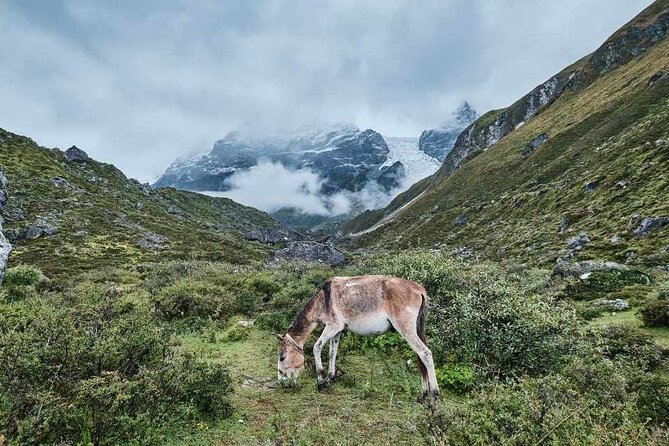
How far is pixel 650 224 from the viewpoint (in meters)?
31.8

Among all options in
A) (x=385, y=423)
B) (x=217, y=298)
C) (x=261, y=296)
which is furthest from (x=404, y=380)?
(x=261, y=296)

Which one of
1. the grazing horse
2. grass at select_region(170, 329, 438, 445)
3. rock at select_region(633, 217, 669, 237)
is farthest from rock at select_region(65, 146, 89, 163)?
rock at select_region(633, 217, 669, 237)

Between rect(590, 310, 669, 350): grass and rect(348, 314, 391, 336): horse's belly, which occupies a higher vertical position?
rect(348, 314, 391, 336): horse's belly

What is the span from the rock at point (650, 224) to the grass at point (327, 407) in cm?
3064

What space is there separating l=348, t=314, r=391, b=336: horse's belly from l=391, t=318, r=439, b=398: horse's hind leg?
0.82ft

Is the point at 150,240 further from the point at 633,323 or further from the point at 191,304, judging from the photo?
the point at 633,323

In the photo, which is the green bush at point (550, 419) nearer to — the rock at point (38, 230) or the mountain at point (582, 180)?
the mountain at point (582, 180)

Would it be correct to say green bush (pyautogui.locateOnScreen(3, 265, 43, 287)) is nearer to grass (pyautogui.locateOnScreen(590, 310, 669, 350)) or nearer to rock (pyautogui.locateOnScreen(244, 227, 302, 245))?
grass (pyautogui.locateOnScreen(590, 310, 669, 350))

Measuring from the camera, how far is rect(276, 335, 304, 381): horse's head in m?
10.0

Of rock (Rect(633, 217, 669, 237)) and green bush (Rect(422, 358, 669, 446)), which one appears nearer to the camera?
green bush (Rect(422, 358, 669, 446))

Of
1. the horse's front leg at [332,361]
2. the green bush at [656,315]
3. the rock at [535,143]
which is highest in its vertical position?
the rock at [535,143]

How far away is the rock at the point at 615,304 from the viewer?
1598cm

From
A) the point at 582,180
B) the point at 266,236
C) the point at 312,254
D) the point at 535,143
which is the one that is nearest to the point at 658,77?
the point at 535,143

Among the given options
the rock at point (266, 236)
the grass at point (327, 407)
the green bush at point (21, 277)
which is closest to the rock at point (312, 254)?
the green bush at point (21, 277)
